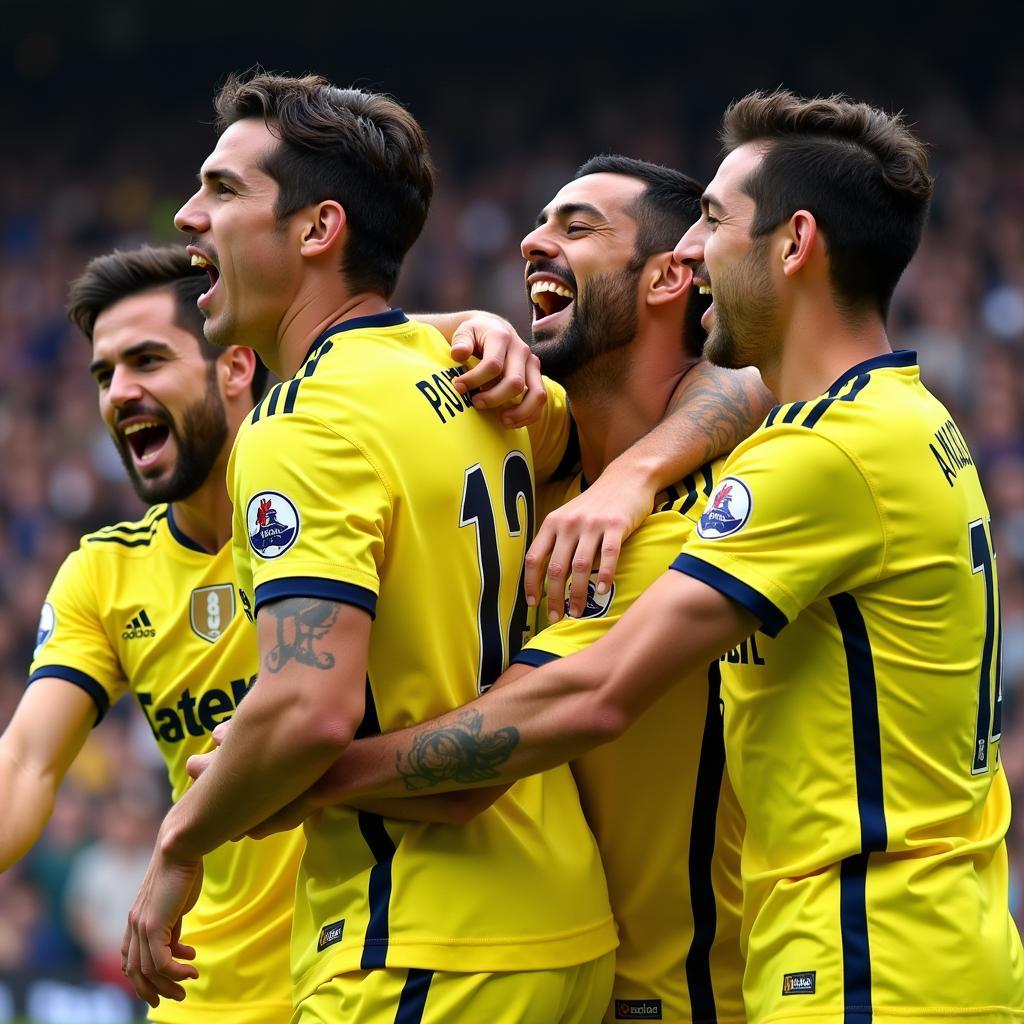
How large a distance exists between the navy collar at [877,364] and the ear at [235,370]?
2.13 meters

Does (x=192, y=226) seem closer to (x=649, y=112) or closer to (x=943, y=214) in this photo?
(x=943, y=214)

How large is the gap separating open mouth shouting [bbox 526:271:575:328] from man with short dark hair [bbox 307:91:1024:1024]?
1.06 meters

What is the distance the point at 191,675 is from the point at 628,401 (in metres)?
1.42

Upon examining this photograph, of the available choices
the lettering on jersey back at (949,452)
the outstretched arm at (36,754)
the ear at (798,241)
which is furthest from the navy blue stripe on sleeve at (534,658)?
the outstretched arm at (36,754)

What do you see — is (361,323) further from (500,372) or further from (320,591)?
(320,591)

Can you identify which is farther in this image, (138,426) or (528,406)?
(138,426)

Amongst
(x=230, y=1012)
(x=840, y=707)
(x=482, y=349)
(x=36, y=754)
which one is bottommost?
(x=230, y=1012)

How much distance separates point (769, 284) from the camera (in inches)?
139

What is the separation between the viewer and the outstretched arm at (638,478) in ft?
11.4

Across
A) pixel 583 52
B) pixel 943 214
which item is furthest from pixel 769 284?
pixel 583 52

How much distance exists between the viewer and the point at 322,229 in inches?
142

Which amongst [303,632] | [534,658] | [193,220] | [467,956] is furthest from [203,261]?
[467,956]

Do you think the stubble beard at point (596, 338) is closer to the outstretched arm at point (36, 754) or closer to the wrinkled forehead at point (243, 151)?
the wrinkled forehead at point (243, 151)

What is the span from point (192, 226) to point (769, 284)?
1.30 m
